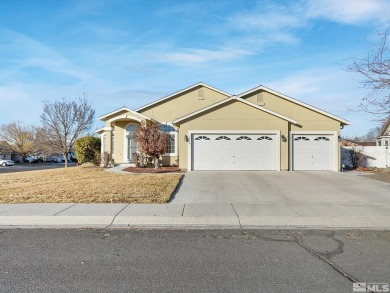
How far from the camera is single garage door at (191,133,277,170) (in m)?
20.7

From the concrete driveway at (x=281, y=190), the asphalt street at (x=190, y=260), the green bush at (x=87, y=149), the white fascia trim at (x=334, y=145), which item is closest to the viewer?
the asphalt street at (x=190, y=260)

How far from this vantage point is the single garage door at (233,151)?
20.7 metres

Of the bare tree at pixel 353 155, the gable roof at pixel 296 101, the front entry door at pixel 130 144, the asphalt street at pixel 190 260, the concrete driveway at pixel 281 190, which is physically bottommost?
the asphalt street at pixel 190 260

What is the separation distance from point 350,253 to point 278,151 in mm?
15097

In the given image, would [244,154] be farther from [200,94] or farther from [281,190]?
[281,190]

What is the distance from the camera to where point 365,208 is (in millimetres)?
9867

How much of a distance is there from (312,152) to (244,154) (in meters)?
4.45

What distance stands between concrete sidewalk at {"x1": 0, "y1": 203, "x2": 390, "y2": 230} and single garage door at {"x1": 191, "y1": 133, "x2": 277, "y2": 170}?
33.8ft

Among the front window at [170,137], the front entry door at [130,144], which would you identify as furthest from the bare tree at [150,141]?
the front entry door at [130,144]

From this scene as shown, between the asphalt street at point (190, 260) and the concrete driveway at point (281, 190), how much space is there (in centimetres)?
367

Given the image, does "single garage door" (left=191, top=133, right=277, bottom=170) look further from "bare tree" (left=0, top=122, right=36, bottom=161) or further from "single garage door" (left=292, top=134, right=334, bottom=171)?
"bare tree" (left=0, top=122, right=36, bottom=161)

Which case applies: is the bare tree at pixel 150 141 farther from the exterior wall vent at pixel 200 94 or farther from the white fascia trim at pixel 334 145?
the white fascia trim at pixel 334 145

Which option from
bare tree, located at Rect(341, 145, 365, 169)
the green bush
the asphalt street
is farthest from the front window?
the asphalt street

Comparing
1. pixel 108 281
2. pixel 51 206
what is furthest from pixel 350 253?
pixel 51 206
